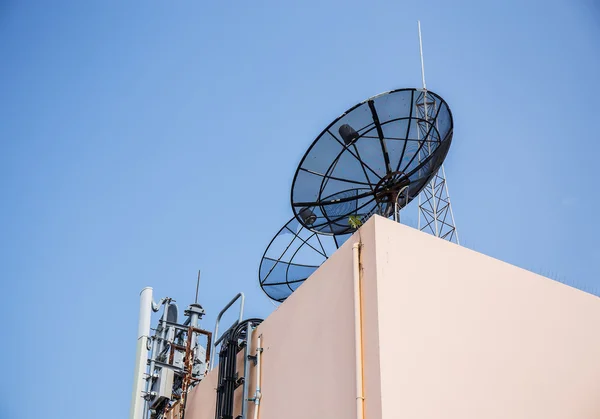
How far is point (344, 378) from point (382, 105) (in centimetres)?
540

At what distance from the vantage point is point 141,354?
40.4 ft

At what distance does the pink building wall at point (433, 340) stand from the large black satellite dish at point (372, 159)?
Answer: 3.22 metres

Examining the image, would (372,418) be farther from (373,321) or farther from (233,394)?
(233,394)

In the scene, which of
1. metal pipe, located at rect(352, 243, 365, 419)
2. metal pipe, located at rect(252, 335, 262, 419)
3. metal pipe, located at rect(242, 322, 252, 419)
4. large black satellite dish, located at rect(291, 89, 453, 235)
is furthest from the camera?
large black satellite dish, located at rect(291, 89, 453, 235)

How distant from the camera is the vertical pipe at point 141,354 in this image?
1194 cm

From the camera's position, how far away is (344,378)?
7.38 metres

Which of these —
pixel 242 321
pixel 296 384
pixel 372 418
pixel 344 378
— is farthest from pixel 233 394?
pixel 372 418

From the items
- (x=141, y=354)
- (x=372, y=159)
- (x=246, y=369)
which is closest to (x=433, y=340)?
(x=246, y=369)
